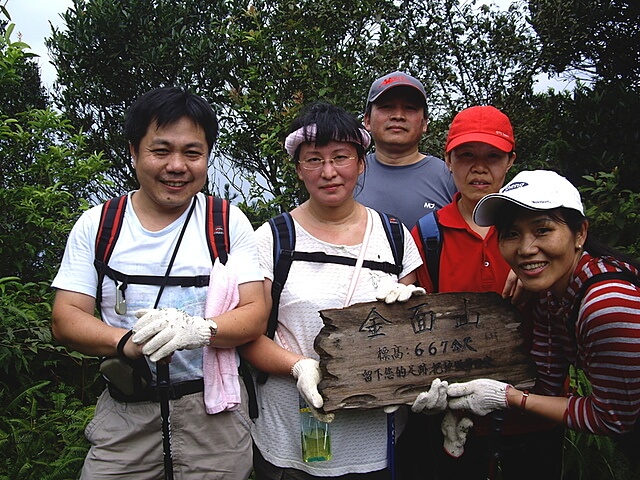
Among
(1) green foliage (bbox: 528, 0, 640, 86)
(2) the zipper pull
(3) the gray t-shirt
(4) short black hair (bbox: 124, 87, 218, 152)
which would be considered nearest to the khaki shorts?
(2) the zipper pull

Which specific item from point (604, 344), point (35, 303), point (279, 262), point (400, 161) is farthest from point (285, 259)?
point (35, 303)

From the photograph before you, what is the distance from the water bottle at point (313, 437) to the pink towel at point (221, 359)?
0.33 metres

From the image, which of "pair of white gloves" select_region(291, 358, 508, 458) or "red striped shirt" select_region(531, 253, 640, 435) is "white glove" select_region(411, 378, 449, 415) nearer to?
"pair of white gloves" select_region(291, 358, 508, 458)

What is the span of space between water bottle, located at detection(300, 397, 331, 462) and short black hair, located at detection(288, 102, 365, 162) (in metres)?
1.18

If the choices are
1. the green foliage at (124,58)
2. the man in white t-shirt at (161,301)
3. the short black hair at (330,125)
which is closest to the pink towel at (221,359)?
the man in white t-shirt at (161,301)

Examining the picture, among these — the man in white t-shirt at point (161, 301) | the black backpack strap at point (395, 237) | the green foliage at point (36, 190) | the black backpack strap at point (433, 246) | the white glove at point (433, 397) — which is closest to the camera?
the man in white t-shirt at point (161, 301)

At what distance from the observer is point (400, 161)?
371 cm

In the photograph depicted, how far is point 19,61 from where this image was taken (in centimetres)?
387

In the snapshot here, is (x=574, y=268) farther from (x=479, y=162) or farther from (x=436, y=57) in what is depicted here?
(x=436, y=57)

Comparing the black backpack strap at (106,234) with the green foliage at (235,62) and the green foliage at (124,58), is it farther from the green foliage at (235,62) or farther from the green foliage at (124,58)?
the green foliage at (124,58)

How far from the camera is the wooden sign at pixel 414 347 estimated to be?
2.42 meters

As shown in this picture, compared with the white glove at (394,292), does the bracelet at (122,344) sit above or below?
below

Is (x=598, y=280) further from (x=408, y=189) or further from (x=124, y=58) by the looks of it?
(x=124, y=58)

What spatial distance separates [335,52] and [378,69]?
1.85 ft
